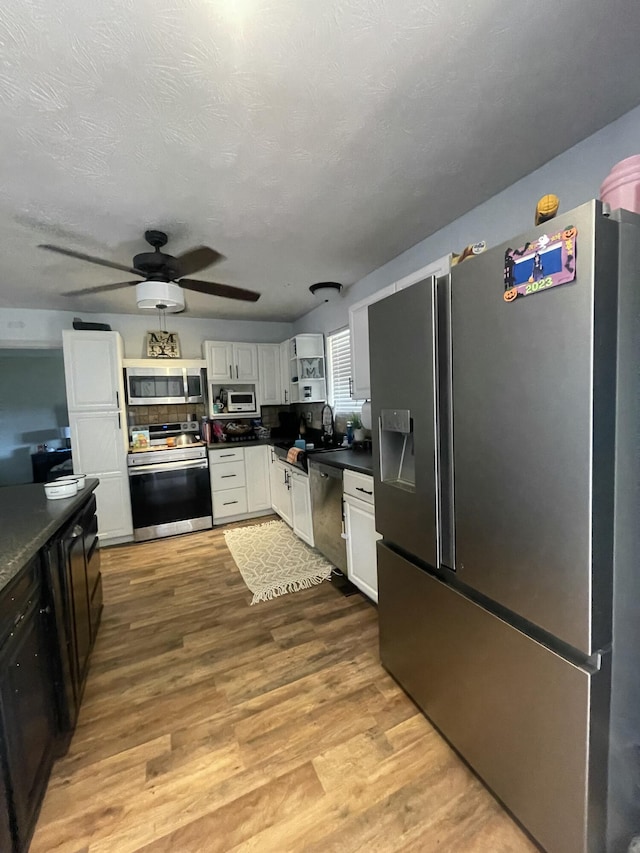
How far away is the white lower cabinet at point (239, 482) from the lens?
13.3ft

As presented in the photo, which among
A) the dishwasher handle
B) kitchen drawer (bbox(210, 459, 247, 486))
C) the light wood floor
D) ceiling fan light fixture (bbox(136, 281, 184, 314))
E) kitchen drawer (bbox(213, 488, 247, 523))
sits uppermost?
ceiling fan light fixture (bbox(136, 281, 184, 314))

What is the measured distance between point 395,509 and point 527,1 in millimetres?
1704

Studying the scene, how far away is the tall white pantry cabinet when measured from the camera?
347cm

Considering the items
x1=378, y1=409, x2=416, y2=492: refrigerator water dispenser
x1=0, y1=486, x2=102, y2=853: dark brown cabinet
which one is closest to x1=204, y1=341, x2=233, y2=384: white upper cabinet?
x1=0, y1=486, x2=102, y2=853: dark brown cabinet

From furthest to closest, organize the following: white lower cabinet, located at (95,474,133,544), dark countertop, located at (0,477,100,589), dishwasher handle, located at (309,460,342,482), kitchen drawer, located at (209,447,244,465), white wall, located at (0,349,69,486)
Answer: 1. white wall, located at (0,349,69,486)
2. kitchen drawer, located at (209,447,244,465)
3. white lower cabinet, located at (95,474,133,544)
4. dishwasher handle, located at (309,460,342,482)
5. dark countertop, located at (0,477,100,589)

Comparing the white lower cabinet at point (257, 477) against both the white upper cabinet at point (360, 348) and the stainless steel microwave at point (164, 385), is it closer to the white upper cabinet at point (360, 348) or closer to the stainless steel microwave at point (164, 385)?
the stainless steel microwave at point (164, 385)

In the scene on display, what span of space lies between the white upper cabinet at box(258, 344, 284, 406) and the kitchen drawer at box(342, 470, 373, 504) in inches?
95.1

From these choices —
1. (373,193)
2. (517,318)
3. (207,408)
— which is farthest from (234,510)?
(517,318)

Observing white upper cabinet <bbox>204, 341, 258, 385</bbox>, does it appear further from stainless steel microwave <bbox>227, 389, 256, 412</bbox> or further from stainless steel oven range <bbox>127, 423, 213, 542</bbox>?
stainless steel oven range <bbox>127, 423, 213, 542</bbox>

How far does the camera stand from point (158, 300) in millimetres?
2211

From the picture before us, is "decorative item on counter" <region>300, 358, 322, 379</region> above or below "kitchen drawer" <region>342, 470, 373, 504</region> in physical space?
above

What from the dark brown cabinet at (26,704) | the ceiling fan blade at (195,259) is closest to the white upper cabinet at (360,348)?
the ceiling fan blade at (195,259)

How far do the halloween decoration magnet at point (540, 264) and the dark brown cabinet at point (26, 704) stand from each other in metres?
1.69

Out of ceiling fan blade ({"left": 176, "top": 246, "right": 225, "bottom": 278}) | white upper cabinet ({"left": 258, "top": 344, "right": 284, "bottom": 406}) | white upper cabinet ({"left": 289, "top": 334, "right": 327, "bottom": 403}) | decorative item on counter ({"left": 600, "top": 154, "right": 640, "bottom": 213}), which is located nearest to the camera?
decorative item on counter ({"left": 600, "top": 154, "right": 640, "bottom": 213})
